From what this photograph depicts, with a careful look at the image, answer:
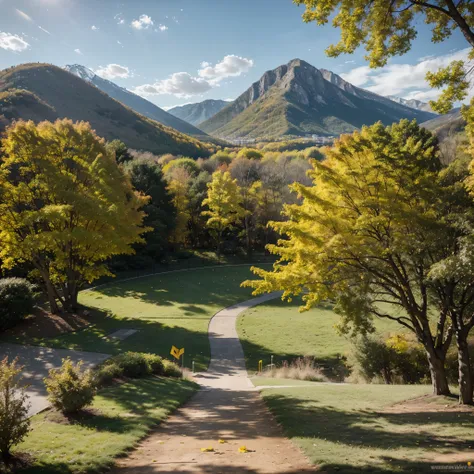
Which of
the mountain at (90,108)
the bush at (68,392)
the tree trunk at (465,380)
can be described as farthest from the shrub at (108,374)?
the mountain at (90,108)

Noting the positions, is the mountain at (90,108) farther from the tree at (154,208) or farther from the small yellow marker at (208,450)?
the small yellow marker at (208,450)

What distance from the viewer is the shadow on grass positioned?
5.95 meters

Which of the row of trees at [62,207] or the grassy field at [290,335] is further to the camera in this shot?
the row of trees at [62,207]

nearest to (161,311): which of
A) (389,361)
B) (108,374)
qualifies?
(108,374)

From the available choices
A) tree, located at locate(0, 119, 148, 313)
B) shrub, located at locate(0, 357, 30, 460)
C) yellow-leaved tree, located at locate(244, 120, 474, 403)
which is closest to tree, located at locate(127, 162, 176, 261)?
tree, located at locate(0, 119, 148, 313)

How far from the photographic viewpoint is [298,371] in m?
18.1

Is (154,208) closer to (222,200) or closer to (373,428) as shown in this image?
(222,200)

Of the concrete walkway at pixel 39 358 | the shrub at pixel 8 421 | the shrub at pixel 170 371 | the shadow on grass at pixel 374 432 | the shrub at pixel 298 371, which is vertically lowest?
the shrub at pixel 298 371

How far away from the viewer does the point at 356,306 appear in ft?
35.0

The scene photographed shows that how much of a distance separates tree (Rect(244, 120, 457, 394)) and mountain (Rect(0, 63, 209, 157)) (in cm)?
10813

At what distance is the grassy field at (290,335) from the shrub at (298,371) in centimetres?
76

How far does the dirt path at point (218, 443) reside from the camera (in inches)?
250

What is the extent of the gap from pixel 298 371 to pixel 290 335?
20.1 ft

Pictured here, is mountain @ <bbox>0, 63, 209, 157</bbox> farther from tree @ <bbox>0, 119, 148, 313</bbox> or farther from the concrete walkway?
the concrete walkway
